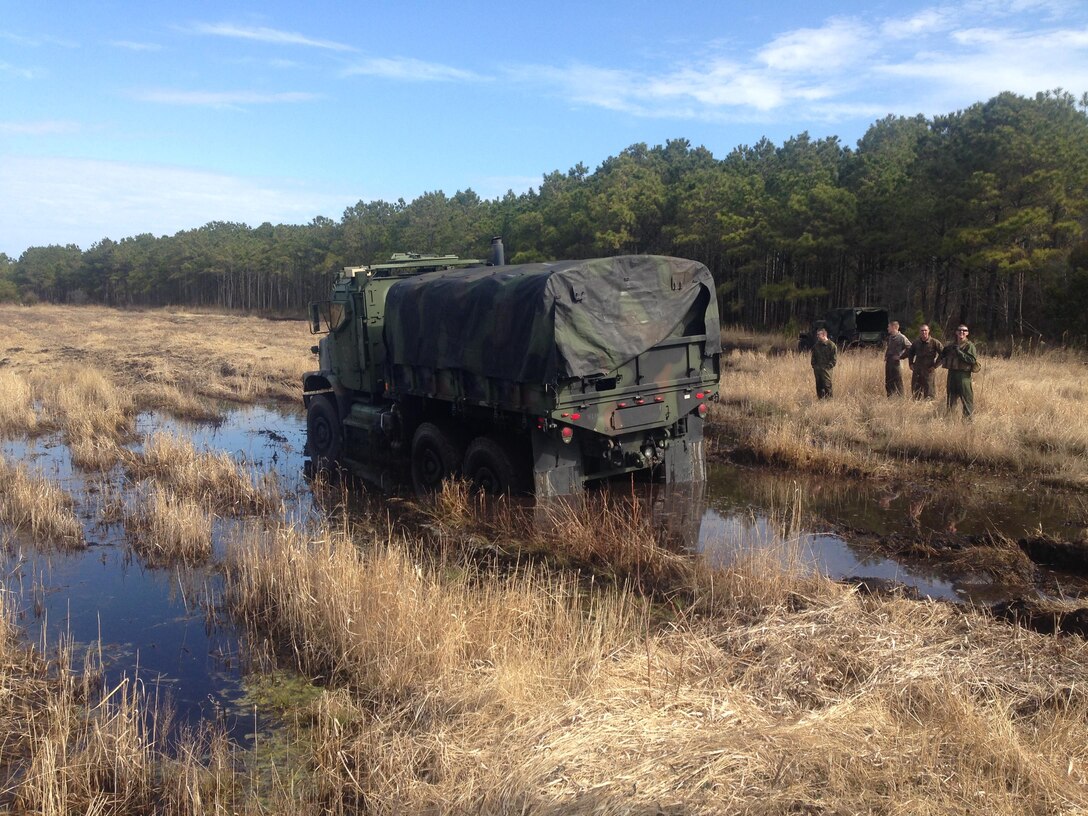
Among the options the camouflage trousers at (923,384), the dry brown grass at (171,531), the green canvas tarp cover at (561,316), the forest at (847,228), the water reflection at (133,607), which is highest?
the forest at (847,228)

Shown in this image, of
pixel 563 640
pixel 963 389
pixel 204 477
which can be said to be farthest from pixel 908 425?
pixel 204 477

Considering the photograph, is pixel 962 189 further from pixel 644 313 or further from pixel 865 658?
pixel 865 658

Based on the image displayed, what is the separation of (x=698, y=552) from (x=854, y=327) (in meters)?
18.3

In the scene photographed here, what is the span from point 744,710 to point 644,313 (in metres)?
5.06

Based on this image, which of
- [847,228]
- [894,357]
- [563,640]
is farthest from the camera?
[847,228]

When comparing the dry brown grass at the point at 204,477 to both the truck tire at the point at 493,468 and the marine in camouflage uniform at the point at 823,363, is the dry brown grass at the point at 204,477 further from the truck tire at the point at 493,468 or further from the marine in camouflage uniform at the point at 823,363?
the marine in camouflage uniform at the point at 823,363

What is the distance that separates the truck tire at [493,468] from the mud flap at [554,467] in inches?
12.5

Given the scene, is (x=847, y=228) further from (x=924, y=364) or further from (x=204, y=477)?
(x=204, y=477)

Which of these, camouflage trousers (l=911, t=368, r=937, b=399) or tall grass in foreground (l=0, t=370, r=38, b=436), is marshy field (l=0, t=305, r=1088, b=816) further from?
tall grass in foreground (l=0, t=370, r=38, b=436)

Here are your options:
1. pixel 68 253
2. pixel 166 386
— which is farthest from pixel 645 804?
pixel 68 253

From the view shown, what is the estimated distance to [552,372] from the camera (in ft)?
26.3

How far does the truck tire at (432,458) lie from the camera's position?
385 inches

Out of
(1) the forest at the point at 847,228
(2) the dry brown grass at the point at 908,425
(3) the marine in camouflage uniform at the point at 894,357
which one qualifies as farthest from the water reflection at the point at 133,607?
(1) the forest at the point at 847,228

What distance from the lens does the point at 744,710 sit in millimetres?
4301
